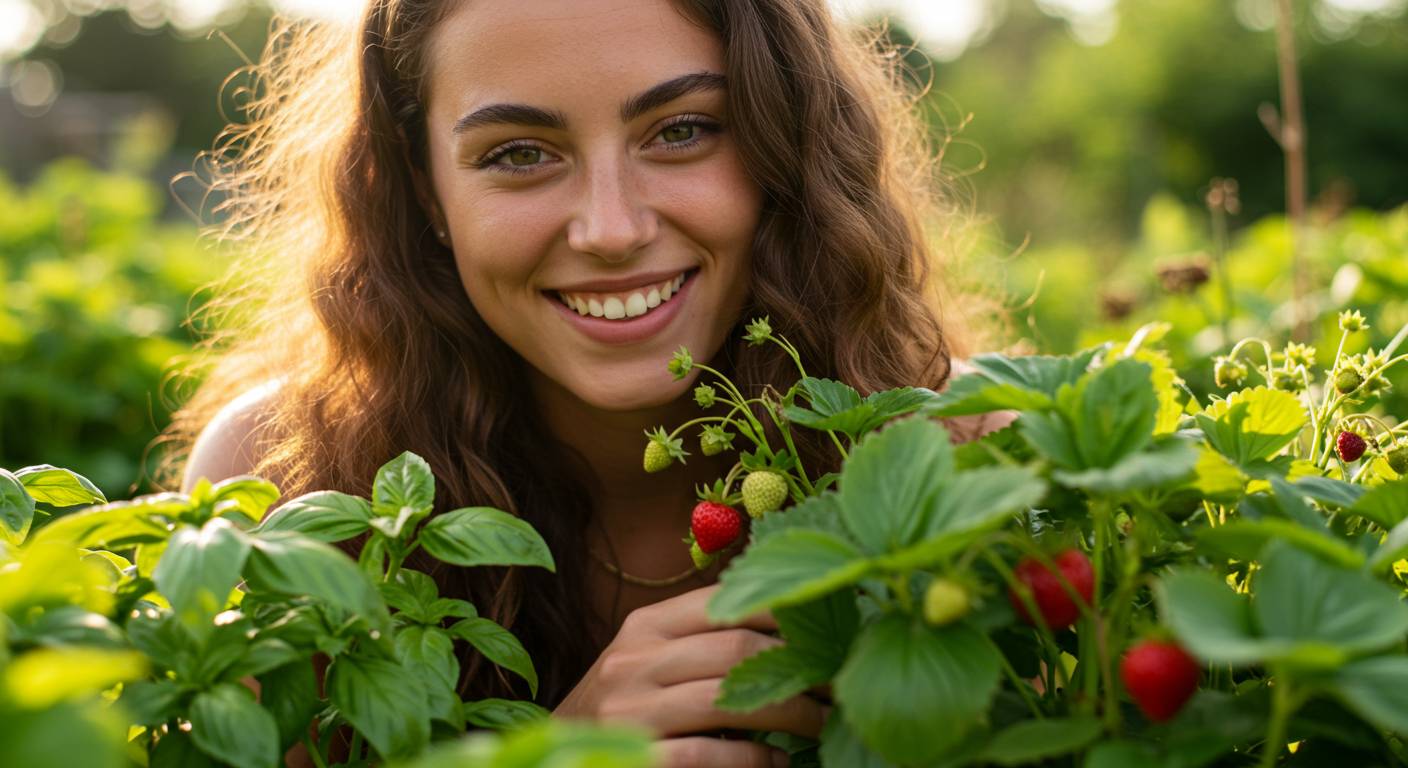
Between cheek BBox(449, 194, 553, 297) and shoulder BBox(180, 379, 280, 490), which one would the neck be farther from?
shoulder BBox(180, 379, 280, 490)

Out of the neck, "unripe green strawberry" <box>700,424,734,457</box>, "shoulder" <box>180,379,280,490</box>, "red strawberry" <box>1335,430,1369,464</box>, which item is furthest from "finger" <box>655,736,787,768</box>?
"shoulder" <box>180,379,280,490</box>

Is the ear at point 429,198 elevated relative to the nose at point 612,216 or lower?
elevated

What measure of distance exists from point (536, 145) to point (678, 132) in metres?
0.21

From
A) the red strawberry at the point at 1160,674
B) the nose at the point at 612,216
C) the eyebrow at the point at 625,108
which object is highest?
the eyebrow at the point at 625,108

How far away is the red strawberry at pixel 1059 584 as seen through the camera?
0.87m

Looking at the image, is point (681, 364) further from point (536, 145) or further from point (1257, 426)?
point (536, 145)

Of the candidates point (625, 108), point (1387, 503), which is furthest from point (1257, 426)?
point (625, 108)

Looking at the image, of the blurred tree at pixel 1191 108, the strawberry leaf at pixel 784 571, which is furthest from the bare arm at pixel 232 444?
the blurred tree at pixel 1191 108

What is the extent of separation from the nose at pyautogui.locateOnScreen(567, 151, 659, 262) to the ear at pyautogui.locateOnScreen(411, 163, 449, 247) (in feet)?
1.35

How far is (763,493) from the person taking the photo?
112 centimetres

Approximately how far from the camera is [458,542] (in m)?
1.09

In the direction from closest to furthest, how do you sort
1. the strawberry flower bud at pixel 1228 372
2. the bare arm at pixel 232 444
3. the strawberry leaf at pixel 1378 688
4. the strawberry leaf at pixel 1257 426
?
the strawberry leaf at pixel 1378 688, the strawberry leaf at pixel 1257 426, the strawberry flower bud at pixel 1228 372, the bare arm at pixel 232 444

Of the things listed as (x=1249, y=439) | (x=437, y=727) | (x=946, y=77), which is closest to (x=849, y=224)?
(x=1249, y=439)

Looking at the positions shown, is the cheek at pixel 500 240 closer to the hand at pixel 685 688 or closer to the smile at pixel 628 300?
the smile at pixel 628 300
